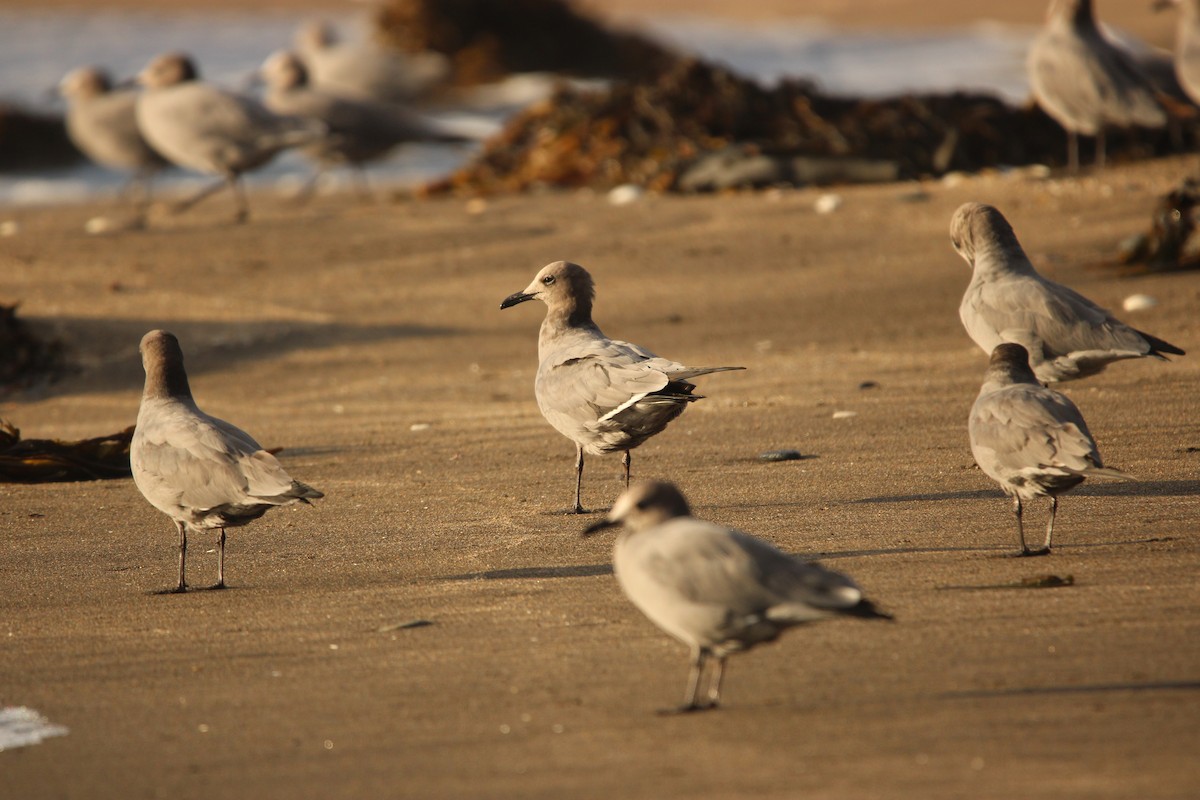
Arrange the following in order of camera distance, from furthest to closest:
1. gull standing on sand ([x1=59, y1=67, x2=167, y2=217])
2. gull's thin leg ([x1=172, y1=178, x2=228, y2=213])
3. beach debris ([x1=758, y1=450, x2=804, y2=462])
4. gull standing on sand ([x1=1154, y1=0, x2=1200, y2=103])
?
1. gull standing on sand ([x1=59, y1=67, x2=167, y2=217])
2. gull's thin leg ([x1=172, y1=178, x2=228, y2=213])
3. gull standing on sand ([x1=1154, y1=0, x2=1200, y2=103])
4. beach debris ([x1=758, y1=450, x2=804, y2=462])

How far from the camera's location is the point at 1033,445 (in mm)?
5090

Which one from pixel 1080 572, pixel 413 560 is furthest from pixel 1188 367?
pixel 413 560

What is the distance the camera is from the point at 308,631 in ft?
15.5

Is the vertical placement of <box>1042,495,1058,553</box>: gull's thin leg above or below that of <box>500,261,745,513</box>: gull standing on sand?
below

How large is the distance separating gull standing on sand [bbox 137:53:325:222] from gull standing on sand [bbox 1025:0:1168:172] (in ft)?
24.2

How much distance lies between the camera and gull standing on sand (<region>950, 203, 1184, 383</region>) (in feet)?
20.7

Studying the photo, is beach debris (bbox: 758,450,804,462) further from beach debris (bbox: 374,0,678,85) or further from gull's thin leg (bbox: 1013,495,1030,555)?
beach debris (bbox: 374,0,678,85)

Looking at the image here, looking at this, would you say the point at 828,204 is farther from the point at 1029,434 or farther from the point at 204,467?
the point at 204,467

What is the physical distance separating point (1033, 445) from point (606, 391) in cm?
182

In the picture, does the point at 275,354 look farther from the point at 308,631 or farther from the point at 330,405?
the point at 308,631

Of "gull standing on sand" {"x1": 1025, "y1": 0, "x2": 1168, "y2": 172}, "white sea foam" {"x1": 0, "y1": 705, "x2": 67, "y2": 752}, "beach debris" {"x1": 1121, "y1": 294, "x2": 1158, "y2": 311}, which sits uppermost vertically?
"gull standing on sand" {"x1": 1025, "y1": 0, "x2": 1168, "y2": 172}

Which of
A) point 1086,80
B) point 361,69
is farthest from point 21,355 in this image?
point 361,69

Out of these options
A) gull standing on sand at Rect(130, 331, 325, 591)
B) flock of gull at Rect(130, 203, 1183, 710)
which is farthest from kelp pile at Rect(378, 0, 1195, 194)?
gull standing on sand at Rect(130, 331, 325, 591)

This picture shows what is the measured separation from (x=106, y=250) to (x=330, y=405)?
437cm
